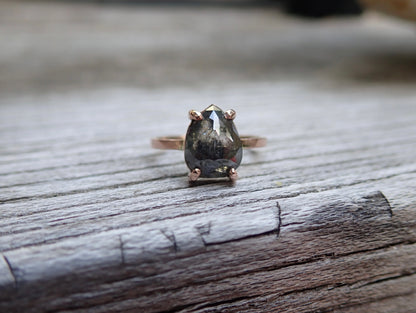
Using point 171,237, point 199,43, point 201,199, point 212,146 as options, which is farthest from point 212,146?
point 199,43

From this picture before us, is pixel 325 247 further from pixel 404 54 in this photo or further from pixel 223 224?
pixel 404 54

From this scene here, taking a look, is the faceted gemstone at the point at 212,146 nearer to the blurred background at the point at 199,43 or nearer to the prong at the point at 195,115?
the prong at the point at 195,115

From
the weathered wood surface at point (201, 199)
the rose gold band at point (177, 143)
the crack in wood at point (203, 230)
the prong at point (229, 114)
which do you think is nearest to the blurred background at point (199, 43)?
the weathered wood surface at point (201, 199)

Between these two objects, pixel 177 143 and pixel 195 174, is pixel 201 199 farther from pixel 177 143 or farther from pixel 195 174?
pixel 177 143

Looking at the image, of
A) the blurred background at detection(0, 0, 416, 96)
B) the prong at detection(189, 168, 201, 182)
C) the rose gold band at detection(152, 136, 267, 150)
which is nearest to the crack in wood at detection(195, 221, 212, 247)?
the prong at detection(189, 168, 201, 182)

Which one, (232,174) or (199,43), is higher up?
(199,43)

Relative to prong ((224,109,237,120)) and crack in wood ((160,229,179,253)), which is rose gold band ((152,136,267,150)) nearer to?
prong ((224,109,237,120))

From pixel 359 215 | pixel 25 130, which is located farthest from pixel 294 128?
pixel 25 130
